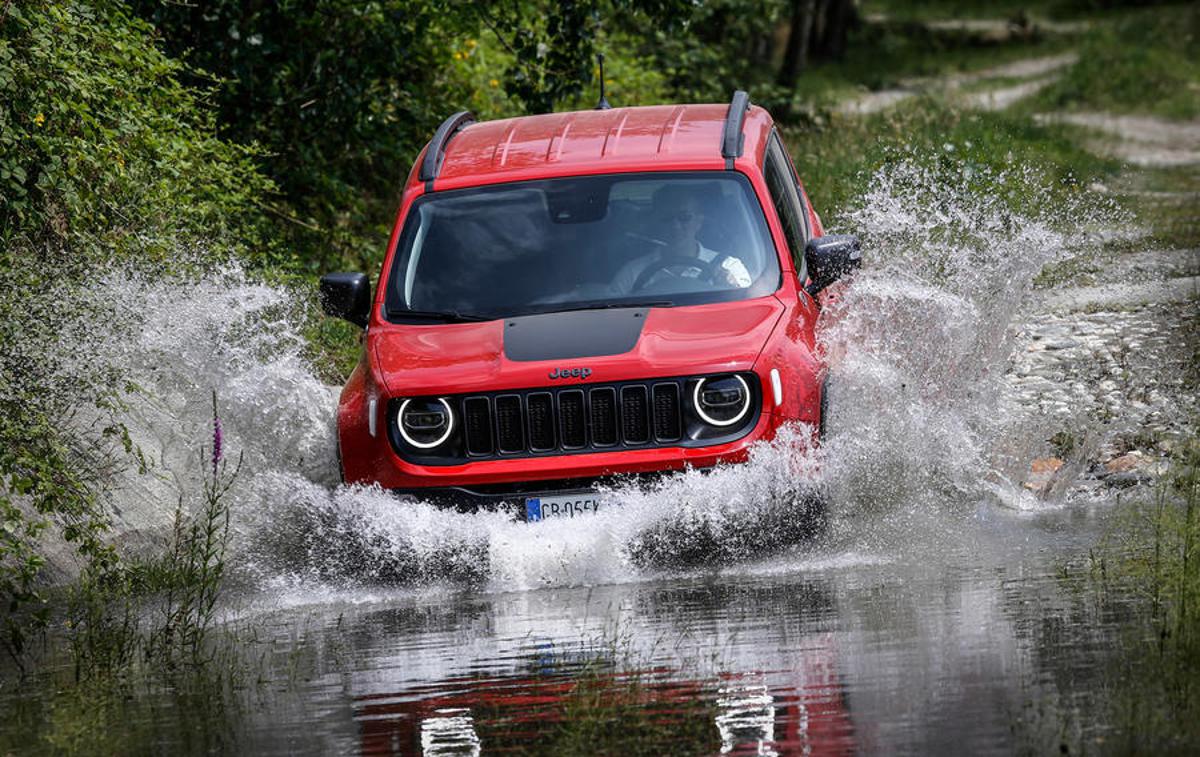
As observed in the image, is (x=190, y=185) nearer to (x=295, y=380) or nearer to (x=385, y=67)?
(x=295, y=380)

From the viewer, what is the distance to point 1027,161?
2112 centimetres

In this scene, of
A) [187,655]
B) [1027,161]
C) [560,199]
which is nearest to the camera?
[187,655]

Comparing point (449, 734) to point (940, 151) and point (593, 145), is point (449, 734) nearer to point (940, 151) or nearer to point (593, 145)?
point (593, 145)

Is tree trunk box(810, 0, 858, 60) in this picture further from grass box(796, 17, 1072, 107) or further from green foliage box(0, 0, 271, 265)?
green foliage box(0, 0, 271, 265)

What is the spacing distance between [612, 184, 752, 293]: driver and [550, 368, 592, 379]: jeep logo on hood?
984mm

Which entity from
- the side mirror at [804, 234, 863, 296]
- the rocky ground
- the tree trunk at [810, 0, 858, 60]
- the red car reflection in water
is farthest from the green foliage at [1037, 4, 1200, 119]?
the red car reflection in water

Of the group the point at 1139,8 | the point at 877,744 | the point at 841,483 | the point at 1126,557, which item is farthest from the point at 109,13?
the point at 1139,8

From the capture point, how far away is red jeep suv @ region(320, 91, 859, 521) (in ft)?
27.6

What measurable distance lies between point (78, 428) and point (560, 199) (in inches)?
102

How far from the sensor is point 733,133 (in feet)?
32.8

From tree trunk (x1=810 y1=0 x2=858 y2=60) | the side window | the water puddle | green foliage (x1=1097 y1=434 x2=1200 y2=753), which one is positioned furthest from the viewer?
tree trunk (x1=810 y1=0 x2=858 y2=60)

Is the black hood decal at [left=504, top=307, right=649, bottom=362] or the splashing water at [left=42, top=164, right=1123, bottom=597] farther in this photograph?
the black hood decal at [left=504, top=307, right=649, bottom=362]

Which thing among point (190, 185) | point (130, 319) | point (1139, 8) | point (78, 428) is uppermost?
point (1139, 8)

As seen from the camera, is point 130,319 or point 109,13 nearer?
point 130,319
